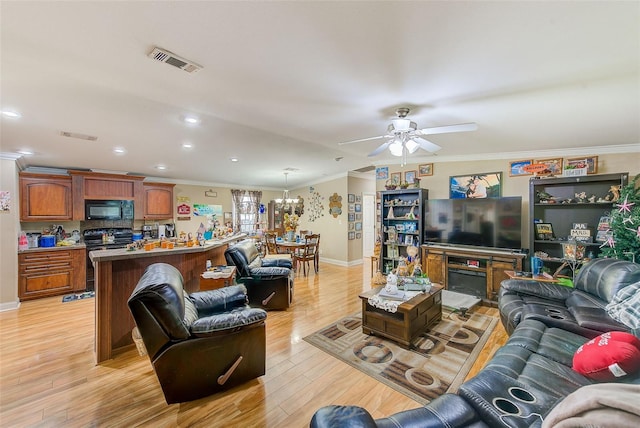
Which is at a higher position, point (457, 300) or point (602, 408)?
point (602, 408)

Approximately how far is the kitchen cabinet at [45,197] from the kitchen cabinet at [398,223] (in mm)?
6084

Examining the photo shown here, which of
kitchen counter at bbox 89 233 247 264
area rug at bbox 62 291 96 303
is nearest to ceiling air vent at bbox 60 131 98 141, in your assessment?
kitchen counter at bbox 89 233 247 264

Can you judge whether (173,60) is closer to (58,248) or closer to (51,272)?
(58,248)

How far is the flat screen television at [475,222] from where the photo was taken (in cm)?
Answer: 405

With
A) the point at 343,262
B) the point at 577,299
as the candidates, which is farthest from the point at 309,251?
the point at 577,299

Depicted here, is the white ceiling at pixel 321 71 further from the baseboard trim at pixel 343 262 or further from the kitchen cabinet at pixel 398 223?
the baseboard trim at pixel 343 262

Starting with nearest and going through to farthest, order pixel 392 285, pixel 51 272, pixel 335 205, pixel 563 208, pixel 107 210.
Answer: pixel 392 285
pixel 563 208
pixel 51 272
pixel 107 210
pixel 335 205

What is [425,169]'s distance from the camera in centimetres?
522

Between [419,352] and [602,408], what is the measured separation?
2195 millimetres

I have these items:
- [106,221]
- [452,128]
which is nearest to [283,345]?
[452,128]

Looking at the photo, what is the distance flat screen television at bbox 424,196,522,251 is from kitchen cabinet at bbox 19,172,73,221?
676 centimetres

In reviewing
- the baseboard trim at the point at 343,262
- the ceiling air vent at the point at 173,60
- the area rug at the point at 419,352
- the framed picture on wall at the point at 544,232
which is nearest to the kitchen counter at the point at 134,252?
the area rug at the point at 419,352

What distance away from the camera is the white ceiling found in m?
A: 1.42

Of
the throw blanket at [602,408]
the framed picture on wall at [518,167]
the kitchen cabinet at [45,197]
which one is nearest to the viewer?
the throw blanket at [602,408]
